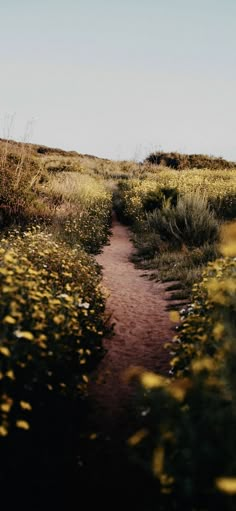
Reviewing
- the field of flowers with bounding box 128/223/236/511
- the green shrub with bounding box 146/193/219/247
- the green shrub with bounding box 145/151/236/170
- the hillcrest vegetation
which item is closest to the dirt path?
the hillcrest vegetation

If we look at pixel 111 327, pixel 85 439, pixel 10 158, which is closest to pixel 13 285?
pixel 85 439

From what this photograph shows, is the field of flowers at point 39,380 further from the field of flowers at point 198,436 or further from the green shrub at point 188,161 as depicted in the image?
the green shrub at point 188,161

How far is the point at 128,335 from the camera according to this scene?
5.78m

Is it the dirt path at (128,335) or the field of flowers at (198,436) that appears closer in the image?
the field of flowers at (198,436)

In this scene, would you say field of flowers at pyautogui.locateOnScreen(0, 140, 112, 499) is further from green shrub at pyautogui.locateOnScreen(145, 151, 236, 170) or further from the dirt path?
green shrub at pyautogui.locateOnScreen(145, 151, 236, 170)

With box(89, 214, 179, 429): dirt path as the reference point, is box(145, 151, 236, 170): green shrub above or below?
above

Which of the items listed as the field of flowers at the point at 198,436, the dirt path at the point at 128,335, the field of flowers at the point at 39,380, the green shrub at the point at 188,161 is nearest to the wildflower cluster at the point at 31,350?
the field of flowers at the point at 39,380

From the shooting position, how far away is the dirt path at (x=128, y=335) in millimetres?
4152

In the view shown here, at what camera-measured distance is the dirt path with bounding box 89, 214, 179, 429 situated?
415 centimetres

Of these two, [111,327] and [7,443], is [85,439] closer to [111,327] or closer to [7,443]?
[7,443]

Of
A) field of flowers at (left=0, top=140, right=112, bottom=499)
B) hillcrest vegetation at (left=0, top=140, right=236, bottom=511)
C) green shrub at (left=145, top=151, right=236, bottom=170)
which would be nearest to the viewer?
hillcrest vegetation at (left=0, top=140, right=236, bottom=511)

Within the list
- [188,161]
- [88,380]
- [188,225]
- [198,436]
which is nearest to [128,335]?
[88,380]

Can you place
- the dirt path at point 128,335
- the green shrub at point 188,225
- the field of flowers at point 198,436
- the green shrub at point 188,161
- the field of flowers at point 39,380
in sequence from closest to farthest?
the field of flowers at point 198,436 < the field of flowers at point 39,380 < the dirt path at point 128,335 < the green shrub at point 188,225 < the green shrub at point 188,161

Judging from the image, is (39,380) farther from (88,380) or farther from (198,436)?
(198,436)
